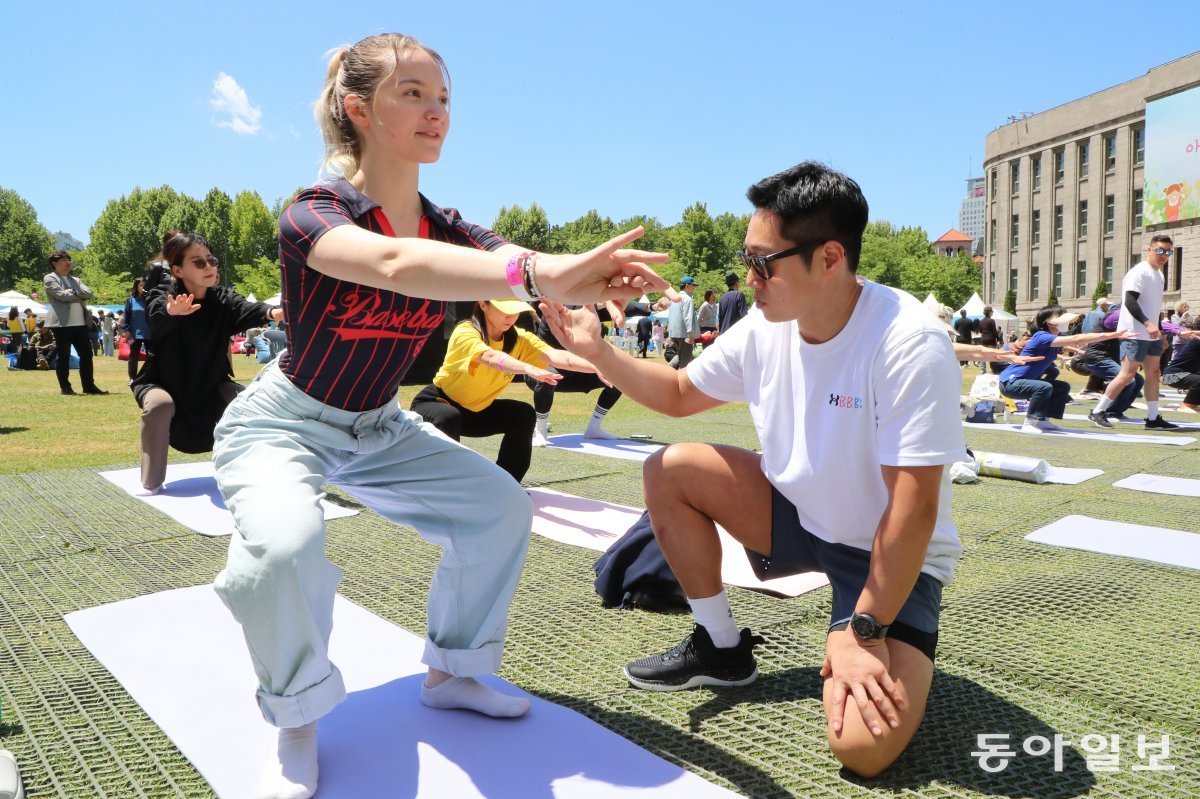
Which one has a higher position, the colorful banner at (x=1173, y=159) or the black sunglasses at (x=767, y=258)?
the colorful banner at (x=1173, y=159)

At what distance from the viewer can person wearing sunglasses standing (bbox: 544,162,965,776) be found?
6.81 feet

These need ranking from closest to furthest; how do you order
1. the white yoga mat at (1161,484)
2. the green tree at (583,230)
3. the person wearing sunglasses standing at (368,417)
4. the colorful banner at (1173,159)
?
1. the person wearing sunglasses standing at (368,417)
2. the white yoga mat at (1161,484)
3. the colorful banner at (1173,159)
4. the green tree at (583,230)

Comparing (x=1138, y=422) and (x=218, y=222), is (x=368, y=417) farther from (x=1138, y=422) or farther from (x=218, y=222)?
(x=218, y=222)

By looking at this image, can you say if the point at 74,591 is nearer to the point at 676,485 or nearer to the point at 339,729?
the point at 339,729

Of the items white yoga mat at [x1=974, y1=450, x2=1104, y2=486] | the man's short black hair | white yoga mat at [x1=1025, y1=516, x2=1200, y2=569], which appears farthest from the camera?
white yoga mat at [x1=974, y1=450, x2=1104, y2=486]

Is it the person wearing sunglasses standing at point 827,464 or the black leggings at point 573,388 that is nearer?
the person wearing sunglasses standing at point 827,464

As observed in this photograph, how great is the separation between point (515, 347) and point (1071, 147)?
5459 centimetres

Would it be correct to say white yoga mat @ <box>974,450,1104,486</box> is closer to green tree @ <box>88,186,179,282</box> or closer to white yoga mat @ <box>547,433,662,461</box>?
white yoga mat @ <box>547,433,662,461</box>

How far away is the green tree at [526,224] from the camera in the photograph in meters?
81.6

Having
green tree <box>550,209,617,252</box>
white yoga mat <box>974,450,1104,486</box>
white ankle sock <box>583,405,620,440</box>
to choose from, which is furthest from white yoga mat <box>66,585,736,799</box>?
green tree <box>550,209,617,252</box>

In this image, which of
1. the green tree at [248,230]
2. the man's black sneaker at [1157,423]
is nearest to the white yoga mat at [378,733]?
the man's black sneaker at [1157,423]

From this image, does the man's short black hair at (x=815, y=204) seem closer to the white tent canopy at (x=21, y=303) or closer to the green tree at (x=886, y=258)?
the white tent canopy at (x=21, y=303)

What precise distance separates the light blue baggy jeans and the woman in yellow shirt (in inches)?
101

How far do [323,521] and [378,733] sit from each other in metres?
0.73
